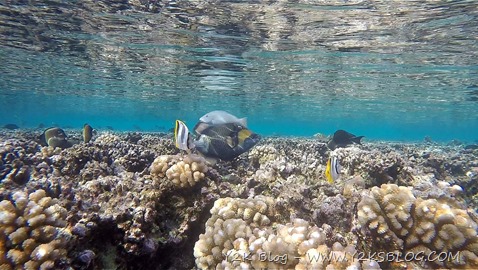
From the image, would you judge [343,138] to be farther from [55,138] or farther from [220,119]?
[55,138]

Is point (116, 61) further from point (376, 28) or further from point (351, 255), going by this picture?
point (351, 255)

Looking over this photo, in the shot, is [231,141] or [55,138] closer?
[231,141]

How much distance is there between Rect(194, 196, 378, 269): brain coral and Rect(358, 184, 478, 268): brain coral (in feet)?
2.42

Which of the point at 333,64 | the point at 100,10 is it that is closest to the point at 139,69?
the point at 100,10

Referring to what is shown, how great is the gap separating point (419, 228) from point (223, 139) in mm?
3878

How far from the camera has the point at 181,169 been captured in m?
4.67

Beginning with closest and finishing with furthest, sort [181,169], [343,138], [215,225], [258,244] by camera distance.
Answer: [258,244]
[215,225]
[181,169]
[343,138]

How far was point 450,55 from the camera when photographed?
16984 mm

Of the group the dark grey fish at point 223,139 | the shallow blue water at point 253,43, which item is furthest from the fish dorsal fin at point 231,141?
the shallow blue water at point 253,43

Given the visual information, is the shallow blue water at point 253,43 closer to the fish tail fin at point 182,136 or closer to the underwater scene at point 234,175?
the underwater scene at point 234,175

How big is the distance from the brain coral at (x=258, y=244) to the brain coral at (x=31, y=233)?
1675mm

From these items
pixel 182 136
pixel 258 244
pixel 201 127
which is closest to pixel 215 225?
pixel 258 244

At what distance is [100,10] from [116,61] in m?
11.0

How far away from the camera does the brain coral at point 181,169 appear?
457 centimetres
